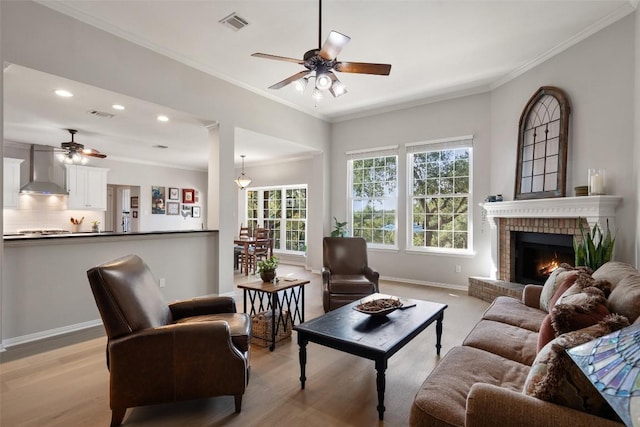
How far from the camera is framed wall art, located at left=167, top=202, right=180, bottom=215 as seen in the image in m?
8.98

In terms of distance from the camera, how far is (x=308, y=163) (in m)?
7.64

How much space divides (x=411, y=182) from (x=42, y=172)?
297 inches

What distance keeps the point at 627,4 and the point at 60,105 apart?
6595 mm

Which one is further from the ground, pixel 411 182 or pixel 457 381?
pixel 411 182

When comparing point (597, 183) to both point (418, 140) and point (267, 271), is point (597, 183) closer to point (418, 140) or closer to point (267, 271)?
point (418, 140)

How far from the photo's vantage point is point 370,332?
2.17 metres

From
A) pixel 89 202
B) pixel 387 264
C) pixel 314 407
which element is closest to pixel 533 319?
pixel 314 407

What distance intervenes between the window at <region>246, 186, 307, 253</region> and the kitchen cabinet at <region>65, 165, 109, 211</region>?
3573mm

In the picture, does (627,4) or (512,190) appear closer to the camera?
(627,4)

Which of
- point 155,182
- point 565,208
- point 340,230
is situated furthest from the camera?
point 155,182

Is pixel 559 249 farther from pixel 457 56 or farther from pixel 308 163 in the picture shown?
pixel 308 163

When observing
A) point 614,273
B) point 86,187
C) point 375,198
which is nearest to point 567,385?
point 614,273

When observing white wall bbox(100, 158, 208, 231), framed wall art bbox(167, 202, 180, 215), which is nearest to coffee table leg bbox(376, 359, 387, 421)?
white wall bbox(100, 158, 208, 231)

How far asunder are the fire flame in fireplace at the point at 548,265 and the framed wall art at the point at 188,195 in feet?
28.7
